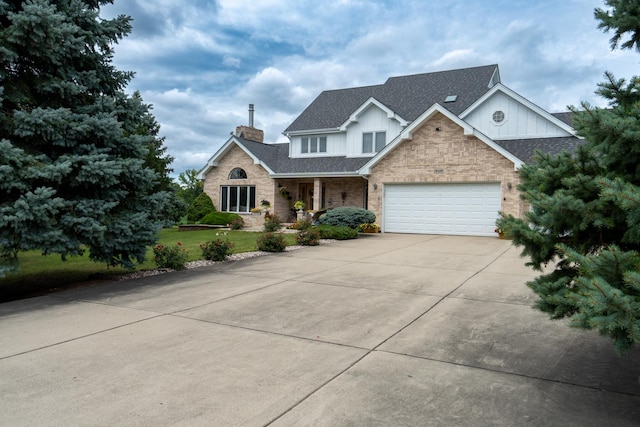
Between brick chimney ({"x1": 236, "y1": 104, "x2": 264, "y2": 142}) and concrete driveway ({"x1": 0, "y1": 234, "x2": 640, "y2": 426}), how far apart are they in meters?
21.3

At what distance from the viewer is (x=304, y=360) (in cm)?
445

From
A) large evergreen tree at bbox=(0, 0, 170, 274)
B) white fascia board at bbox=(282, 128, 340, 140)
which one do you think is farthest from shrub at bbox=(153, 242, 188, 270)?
white fascia board at bbox=(282, 128, 340, 140)

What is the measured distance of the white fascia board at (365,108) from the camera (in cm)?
2255

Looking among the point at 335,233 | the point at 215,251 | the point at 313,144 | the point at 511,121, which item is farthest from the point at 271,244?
the point at 511,121

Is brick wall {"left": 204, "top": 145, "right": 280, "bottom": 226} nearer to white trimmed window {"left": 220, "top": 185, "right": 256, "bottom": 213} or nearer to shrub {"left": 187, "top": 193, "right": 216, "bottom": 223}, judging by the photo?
white trimmed window {"left": 220, "top": 185, "right": 256, "bottom": 213}

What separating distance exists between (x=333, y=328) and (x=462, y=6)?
10092 mm

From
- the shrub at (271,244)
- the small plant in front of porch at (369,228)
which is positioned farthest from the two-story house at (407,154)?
the shrub at (271,244)

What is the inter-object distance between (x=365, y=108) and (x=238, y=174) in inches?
332

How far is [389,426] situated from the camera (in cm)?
314

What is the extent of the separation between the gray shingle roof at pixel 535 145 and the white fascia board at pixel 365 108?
519 cm

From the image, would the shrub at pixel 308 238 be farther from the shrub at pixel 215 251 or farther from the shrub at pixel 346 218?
the shrub at pixel 215 251

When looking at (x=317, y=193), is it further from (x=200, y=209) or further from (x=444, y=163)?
(x=444, y=163)

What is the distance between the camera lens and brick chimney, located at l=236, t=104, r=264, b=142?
28.4 metres

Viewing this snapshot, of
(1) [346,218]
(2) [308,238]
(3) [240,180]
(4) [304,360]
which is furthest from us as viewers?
(3) [240,180]
